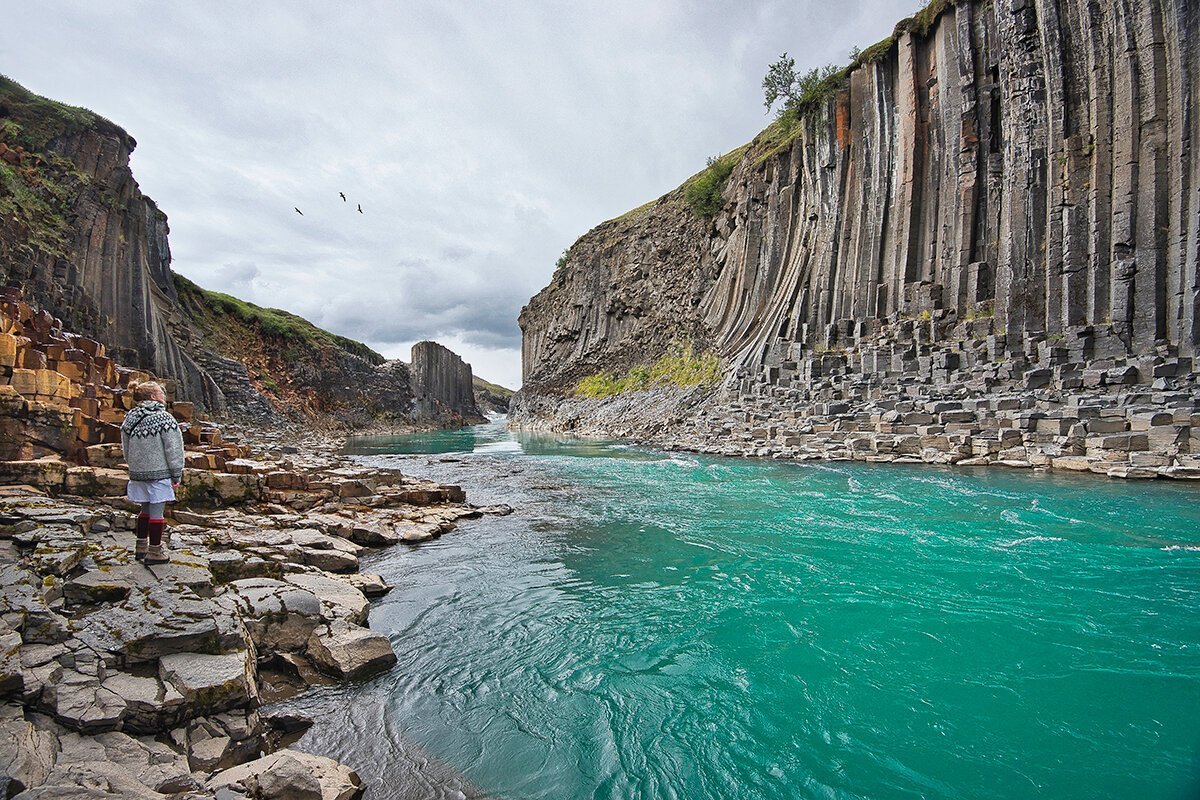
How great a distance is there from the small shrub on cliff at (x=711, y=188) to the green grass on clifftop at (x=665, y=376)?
38.3 feet

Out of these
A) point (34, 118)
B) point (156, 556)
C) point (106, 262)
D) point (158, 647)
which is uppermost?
point (34, 118)

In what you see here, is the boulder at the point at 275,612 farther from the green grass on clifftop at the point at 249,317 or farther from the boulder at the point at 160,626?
the green grass on clifftop at the point at 249,317

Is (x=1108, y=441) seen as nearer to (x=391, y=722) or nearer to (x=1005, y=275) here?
(x=1005, y=275)

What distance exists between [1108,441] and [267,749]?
2130cm

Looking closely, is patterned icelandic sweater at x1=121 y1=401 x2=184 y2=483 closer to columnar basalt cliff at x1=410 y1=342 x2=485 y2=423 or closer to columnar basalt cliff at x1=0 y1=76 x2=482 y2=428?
columnar basalt cliff at x1=0 y1=76 x2=482 y2=428

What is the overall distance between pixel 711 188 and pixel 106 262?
41548 mm

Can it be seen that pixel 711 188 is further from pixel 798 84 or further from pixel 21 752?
pixel 21 752

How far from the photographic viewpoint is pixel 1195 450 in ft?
49.5

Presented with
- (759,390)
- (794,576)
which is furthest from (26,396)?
(759,390)

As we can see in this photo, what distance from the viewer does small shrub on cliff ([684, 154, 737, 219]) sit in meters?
46.7

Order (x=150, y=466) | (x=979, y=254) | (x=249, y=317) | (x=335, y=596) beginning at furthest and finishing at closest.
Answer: (x=249, y=317), (x=979, y=254), (x=335, y=596), (x=150, y=466)

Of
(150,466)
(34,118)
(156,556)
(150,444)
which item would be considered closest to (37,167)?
(34,118)

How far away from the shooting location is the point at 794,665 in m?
5.84

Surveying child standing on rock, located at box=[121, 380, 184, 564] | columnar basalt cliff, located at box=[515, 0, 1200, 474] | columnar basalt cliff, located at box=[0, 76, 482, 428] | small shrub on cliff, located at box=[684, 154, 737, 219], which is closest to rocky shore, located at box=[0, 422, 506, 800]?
child standing on rock, located at box=[121, 380, 184, 564]
